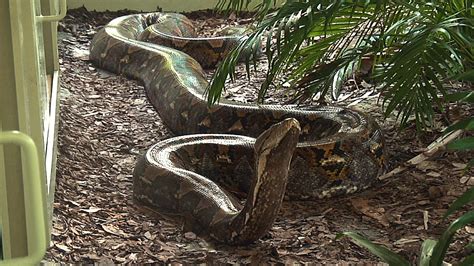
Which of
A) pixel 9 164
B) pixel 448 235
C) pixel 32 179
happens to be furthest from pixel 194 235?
pixel 32 179

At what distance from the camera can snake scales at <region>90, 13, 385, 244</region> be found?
3438 millimetres

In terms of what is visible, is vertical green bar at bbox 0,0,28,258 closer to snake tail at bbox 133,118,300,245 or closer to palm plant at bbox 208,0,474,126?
palm plant at bbox 208,0,474,126

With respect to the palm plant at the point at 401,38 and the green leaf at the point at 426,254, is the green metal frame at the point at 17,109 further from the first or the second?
the green leaf at the point at 426,254

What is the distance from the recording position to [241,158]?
4098 millimetres

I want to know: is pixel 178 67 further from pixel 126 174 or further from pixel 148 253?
pixel 148 253

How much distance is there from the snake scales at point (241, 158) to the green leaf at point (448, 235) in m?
1.29

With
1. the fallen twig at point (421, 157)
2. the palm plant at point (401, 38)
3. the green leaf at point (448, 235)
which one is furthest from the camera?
the fallen twig at point (421, 157)

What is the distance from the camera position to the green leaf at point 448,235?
6.61 feet

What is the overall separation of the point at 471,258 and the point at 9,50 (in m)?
1.46

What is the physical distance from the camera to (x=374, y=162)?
13.5 feet

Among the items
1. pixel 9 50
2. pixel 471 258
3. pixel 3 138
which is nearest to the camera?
pixel 3 138

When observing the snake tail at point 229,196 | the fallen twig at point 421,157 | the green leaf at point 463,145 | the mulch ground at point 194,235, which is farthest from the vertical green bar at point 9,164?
the fallen twig at point 421,157

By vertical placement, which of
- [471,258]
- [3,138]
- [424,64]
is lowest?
[471,258]

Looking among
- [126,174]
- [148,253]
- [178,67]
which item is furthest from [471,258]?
[178,67]
